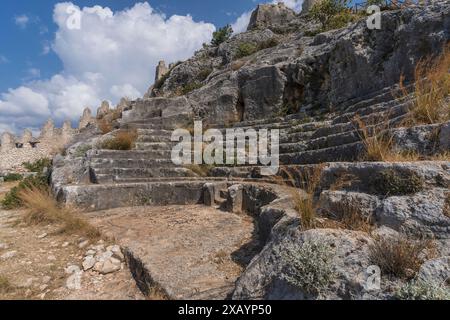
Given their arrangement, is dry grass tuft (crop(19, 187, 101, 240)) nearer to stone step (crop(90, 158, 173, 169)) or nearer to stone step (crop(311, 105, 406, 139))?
stone step (crop(90, 158, 173, 169))

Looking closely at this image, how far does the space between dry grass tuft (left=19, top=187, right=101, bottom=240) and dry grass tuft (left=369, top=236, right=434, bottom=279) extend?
10.4ft

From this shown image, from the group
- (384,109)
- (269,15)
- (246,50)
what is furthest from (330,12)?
(269,15)

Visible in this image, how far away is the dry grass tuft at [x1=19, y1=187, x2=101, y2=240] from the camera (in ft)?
12.1

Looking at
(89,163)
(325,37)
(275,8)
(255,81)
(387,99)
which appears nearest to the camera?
(387,99)

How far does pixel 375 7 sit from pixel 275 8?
23416 mm

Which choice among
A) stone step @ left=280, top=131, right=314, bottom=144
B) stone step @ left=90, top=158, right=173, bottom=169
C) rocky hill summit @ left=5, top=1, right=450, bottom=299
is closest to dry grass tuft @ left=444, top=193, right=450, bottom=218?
rocky hill summit @ left=5, top=1, right=450, bottom=299

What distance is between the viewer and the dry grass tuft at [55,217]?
3693mm

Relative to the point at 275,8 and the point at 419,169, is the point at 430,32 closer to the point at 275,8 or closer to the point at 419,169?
the point at 419,169

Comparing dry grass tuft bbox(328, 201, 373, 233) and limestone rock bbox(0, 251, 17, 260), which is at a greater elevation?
dry grass tuft bbox(328, 201, 373, 233)

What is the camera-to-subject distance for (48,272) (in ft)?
9.11

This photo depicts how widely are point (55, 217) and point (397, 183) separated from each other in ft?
14.5

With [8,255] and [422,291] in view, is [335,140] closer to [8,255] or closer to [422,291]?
[422,291]

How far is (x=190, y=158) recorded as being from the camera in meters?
6.79

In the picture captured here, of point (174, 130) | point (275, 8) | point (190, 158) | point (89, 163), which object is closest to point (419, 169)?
point (190, 158)
